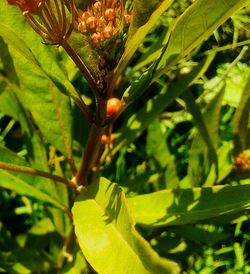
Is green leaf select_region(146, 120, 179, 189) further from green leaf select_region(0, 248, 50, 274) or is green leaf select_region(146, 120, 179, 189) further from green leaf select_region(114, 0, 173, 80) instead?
green leaf select_region(114, 0, 173, 80)

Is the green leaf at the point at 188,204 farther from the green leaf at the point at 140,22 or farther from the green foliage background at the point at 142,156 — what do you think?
the green leaf at the point at 140,22

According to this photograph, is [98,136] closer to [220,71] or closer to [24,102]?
[24,102]

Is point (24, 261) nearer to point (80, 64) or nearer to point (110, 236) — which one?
point (110, 236)

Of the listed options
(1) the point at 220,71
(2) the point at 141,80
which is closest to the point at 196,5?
(2) the point at 141,80

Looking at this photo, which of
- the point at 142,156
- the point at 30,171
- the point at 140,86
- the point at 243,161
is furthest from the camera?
the point at 142,156

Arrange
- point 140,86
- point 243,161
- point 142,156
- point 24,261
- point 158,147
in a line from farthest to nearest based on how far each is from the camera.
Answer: point 142,156 → point 158,147 → point 24,261 → point 243,161 → point 140,86

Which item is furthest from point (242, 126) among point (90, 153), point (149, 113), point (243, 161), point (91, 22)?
point (91, 22)
